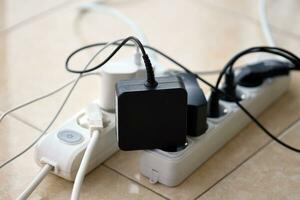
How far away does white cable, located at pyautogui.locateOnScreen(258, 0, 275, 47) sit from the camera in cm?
118

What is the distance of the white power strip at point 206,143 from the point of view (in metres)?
0.84

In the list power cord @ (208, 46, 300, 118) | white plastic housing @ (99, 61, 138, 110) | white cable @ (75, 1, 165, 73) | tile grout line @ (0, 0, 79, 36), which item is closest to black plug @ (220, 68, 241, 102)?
power cord @ (208, 46, 300, 118)

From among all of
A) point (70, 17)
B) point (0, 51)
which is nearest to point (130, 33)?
point (70, 17)

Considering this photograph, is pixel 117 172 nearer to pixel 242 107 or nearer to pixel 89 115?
pixel 89 115

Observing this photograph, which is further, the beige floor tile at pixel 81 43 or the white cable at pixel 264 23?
the white cable at pixel 264 23

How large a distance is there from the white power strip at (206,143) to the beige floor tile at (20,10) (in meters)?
0.46

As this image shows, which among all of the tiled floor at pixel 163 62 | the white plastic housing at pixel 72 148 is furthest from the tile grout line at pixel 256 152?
the white plastic housing at pixel 72 148

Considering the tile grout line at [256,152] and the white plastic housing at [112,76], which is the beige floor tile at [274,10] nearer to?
the tile grout line at [256,152]

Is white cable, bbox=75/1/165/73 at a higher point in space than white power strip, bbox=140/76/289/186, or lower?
higher

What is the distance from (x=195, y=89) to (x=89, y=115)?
0.48 ft

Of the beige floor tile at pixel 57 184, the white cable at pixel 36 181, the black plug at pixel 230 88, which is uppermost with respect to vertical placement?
the black plug at pixel 230 88

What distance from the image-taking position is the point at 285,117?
1.01 m

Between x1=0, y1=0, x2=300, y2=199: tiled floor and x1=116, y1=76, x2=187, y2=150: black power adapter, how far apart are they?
75mm

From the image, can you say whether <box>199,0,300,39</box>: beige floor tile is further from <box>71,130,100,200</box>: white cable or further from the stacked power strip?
<box>71,130,100,200</box>: white cable
